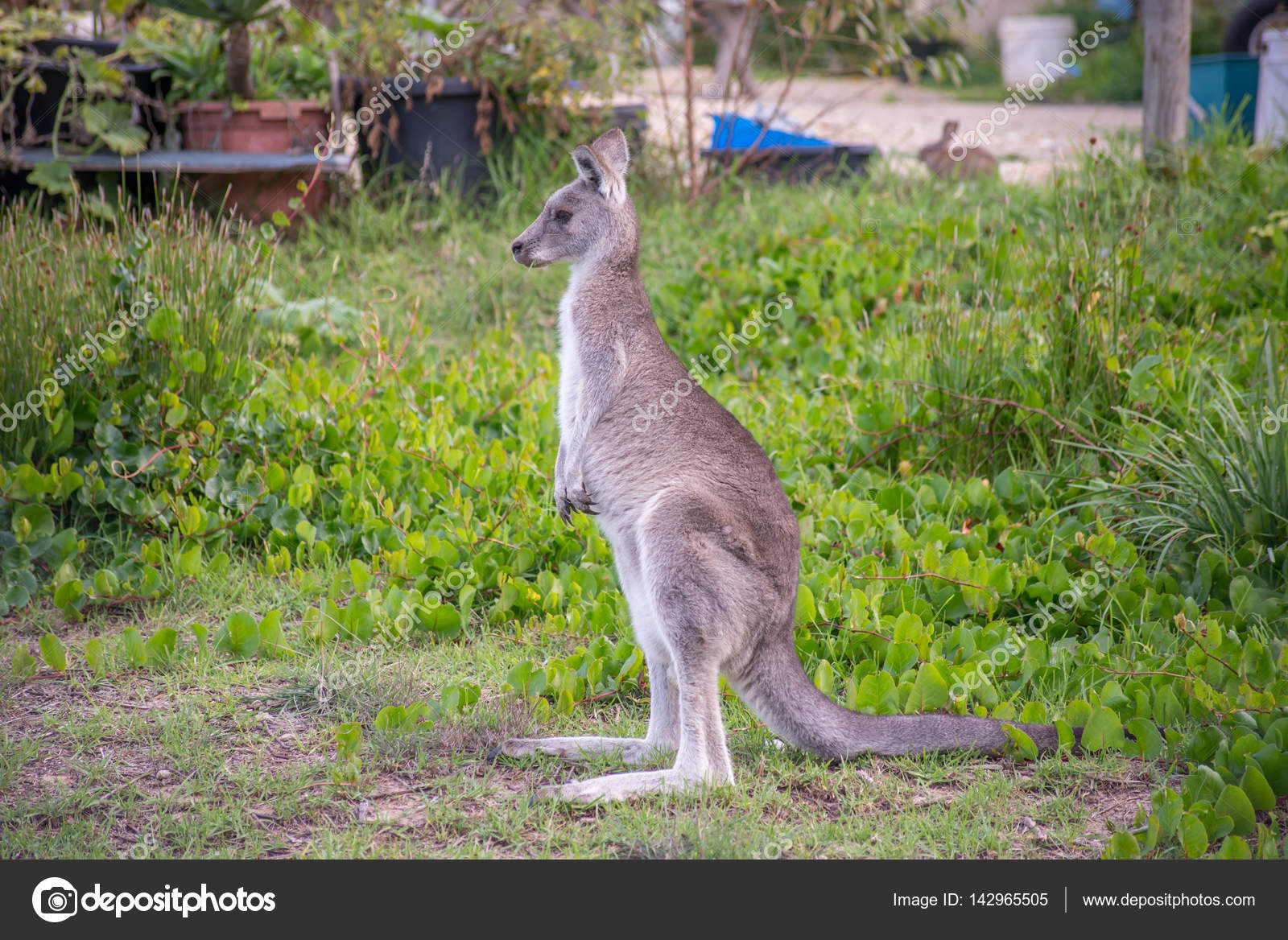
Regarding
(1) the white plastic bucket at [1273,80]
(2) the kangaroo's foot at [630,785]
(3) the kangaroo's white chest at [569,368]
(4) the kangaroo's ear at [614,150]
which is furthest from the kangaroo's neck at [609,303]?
(1) the white plastic bucket at [1273,80]

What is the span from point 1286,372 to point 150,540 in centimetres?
452

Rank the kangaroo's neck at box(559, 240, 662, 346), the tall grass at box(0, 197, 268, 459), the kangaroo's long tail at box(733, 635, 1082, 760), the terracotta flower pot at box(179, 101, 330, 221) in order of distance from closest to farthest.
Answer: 1. the kangaroo's long tail at box(733, 635, 1082, 760)
2. the kangaroo's neck at box(559, 240, 662, 346)
3. the tall grass at box(0, 197, 268, 459)
4. the terracotta flower pot at box(179, 101, 330, 221)

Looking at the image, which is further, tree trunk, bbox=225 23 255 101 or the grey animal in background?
the grey animal in background

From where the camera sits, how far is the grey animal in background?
347 inches

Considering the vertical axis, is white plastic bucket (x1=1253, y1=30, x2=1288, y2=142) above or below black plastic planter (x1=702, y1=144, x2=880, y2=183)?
above

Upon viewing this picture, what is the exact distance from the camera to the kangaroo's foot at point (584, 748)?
320 cm

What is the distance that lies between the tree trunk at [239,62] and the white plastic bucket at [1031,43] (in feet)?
42.8

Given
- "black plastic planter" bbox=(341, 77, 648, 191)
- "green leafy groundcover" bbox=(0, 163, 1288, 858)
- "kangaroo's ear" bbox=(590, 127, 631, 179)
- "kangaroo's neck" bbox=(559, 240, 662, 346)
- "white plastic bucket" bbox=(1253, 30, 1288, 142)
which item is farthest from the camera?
"white plastic bucket" bbox=(1253, 30, 1288, 142)

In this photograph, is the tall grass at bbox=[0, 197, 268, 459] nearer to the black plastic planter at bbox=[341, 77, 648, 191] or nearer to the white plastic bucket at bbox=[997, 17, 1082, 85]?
the black plastic planter at bbox=[341, 77, 648, 191]

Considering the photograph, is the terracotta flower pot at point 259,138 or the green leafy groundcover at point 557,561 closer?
the green leafy groundcover at point 557,561

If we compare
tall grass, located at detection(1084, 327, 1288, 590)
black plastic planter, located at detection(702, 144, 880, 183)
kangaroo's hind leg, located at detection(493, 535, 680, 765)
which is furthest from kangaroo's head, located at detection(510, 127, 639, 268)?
black plastic planter, located at detection(702, 144, 880, 183)

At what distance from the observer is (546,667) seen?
11.9 feet

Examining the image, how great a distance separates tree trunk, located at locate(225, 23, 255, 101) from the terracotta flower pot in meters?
0.13
